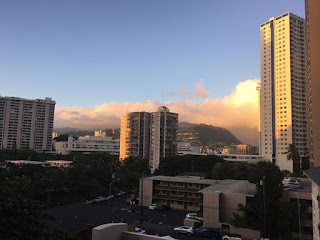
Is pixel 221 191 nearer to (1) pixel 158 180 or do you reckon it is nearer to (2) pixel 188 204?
(2) pixel 188 204

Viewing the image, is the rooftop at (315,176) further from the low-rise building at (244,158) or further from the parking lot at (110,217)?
the low-rise building at (244,158)

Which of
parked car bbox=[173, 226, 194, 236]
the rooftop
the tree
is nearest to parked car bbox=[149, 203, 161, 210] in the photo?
parked car bbox=[173, 226, 194, 236]

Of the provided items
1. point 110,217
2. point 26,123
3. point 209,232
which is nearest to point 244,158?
point 110,217

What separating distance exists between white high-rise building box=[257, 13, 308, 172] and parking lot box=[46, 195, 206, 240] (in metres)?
71.4

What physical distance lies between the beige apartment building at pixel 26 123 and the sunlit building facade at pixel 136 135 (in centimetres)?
5427

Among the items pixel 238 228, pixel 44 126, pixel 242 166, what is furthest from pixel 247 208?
pixel 44 126

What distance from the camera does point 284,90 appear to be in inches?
4053

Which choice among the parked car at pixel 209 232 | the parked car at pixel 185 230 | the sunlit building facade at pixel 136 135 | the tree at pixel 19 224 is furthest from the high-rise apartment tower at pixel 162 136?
the tree at pixel 19 224

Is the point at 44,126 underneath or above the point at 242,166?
above

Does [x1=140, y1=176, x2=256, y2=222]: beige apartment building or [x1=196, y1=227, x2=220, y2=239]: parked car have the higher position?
[x1=140, y1=176, x2=256, y2=222]: beige apartment building

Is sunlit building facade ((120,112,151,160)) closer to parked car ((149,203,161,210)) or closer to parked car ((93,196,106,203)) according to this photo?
parked car ((93,196,106,203))

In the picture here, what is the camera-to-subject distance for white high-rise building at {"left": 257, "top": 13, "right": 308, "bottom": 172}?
333 feet

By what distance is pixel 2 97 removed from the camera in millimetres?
128625

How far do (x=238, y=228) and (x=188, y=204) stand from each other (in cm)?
1662
